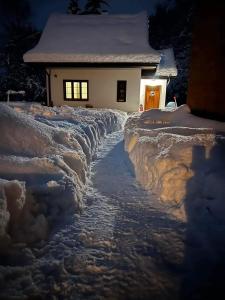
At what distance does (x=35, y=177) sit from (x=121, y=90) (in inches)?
492

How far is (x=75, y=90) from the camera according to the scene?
15562 mm

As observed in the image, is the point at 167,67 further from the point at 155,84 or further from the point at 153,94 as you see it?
the point at 153,94

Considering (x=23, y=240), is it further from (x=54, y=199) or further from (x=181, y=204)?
(x=181, y=204)

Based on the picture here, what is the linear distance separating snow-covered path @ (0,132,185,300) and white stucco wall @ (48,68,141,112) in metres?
11.7

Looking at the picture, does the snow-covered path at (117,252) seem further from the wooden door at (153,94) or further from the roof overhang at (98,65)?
the wooden door at (153,94)

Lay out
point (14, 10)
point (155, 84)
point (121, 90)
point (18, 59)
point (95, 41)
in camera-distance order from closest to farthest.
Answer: point (121, 90) → point (95, 41) → point (155, 84) → point (18, 59) → point (14, 10)

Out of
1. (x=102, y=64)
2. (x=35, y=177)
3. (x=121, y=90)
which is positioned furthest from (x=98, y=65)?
(x=35, y=177)

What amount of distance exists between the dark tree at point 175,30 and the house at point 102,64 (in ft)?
32.0

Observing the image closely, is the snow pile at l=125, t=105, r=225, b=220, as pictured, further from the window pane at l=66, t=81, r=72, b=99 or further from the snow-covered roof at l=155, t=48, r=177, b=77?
the snow-covered roof at l=155, t=48, r=177, b=77

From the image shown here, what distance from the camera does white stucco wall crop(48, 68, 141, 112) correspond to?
14852mm

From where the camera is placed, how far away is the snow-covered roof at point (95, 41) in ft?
45.3

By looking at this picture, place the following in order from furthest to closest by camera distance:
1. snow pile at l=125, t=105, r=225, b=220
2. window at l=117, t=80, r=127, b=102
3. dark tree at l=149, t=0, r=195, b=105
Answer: dark tree at l=149, t=0, r=195, b=105, window at l=117, t=80, r=127, b=102, snow pile at l=125, t=105, r=225, b=220

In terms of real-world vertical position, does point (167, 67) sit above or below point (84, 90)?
above

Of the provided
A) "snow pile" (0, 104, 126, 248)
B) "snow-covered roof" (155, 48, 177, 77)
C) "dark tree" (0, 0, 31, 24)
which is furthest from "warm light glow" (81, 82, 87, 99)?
"dark tree" (0, 0, 31, 24)
